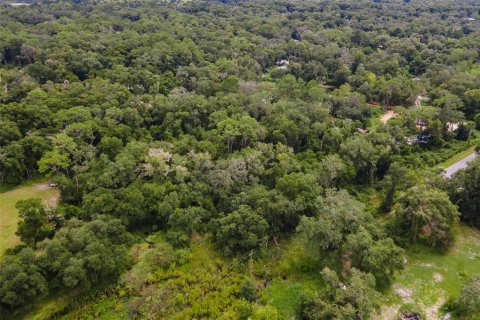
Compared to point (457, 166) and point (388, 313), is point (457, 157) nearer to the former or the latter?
point (457, 166)

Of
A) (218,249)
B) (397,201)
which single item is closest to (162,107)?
(218,249)

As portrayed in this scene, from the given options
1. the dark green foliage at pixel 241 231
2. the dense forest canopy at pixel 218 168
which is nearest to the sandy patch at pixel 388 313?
the dense forest canopy at pixel 218 168

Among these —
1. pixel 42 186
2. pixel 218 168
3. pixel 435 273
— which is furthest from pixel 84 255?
pixel 435 273

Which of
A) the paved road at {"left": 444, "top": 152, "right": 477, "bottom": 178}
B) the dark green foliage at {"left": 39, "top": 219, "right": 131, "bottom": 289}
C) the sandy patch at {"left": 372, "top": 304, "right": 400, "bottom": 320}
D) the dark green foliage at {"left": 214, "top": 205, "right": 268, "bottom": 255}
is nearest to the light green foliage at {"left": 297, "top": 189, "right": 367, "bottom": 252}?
the dark green foliage at {"left": 214, "top": 205, "right": 268, "bottom": 255}

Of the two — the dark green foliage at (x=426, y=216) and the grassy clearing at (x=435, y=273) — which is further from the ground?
the dark green foliage at (x=426, y=216)

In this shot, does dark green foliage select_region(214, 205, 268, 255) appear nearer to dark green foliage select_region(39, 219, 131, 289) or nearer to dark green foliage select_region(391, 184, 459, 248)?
dark green foliage select_region(39, 219, 131, 289)

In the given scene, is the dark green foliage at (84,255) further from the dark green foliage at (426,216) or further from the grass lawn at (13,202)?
the dark green foliage at (426,216)
